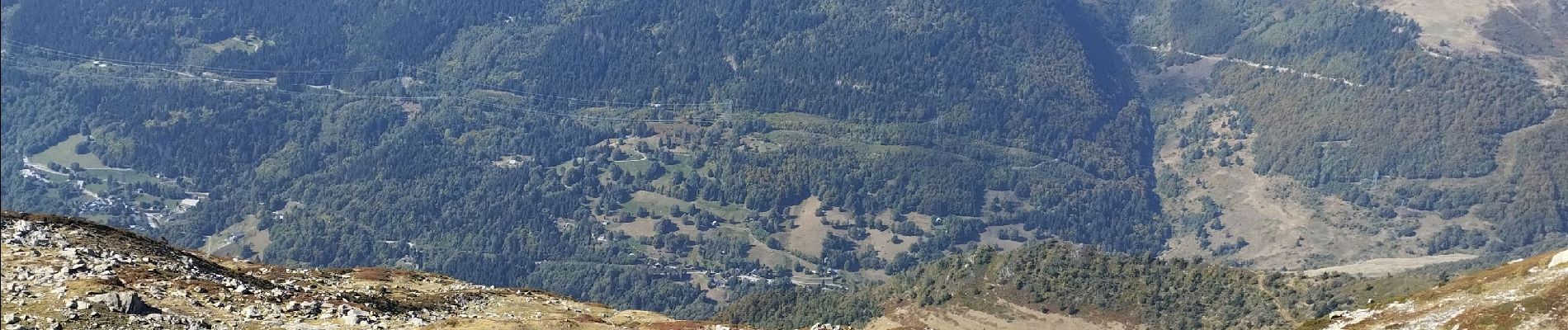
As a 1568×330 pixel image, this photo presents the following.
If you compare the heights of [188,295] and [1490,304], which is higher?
[188,295]

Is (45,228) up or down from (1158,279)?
up

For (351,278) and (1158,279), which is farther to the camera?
(1158,279)

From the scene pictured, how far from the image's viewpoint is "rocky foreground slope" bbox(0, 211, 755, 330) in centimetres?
6594

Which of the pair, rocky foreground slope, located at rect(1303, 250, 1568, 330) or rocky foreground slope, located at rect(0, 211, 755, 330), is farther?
rocky foreground slope, located at rect(1303, 250, 1568, 330)

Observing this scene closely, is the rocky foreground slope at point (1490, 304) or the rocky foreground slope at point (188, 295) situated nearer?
the rocky foreground slope at point (188, 295)

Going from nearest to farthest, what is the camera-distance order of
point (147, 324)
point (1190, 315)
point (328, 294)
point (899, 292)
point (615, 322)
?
1. point (147, 324)
2. point (328, 294)
3. point (615, 322)
4. point (1190, 315)
5. point (899, 292)

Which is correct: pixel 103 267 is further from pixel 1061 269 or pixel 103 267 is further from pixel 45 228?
pixel 1061 269

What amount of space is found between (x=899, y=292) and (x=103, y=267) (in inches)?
4355

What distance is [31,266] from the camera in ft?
231

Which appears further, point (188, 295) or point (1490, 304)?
point (1490, 304)

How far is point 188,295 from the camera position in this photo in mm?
71688

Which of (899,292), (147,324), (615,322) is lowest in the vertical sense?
(899,292)

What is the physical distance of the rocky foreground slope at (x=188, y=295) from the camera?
6594 centimetres

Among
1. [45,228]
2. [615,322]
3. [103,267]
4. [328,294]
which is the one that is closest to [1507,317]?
→ [615,322]
